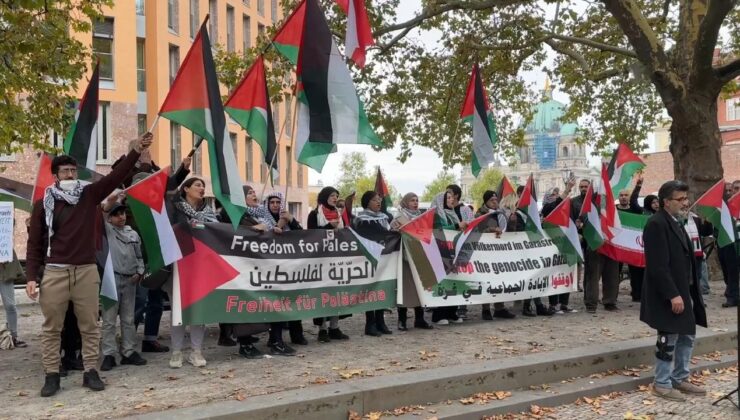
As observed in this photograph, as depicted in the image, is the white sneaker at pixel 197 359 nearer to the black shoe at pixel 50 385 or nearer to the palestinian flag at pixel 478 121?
the black shoe at pixel 50 385

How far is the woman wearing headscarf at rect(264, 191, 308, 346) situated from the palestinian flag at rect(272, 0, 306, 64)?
1.76 metres

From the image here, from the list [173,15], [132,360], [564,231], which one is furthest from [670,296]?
[173,15]

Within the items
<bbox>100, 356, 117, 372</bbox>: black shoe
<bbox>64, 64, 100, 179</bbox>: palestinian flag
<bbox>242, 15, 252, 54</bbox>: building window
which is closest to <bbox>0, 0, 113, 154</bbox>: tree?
<bbox>64, 64, 100, 179</bbox>: palestinian flag

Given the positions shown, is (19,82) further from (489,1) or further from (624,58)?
(624,58)

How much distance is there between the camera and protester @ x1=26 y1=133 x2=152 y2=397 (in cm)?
577

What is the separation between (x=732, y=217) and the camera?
10586 mm

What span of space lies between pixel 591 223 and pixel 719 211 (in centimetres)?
202

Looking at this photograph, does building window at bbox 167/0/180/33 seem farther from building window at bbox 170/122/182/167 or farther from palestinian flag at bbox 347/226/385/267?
palestinian flag at bbox 347/226/385/267

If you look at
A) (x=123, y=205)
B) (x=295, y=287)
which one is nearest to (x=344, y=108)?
(x=295, y=287)

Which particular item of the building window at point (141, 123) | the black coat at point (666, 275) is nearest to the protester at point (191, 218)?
the black coat at point (666, 275)

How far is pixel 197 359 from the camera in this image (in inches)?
267

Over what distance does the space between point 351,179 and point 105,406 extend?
7903cm

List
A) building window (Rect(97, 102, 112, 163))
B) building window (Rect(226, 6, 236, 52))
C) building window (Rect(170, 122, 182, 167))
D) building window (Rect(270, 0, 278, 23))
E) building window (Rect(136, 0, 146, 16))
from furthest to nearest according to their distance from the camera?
building window (Rect(270, 0, 278, 23)) → building window (Rect(226, 6, 236, 52)) → building window (Rect(170, 122, 182, 167)) → building window (Rect(136, 0, 146, 16)) → building window (Rect(97, 102, 112, 163))

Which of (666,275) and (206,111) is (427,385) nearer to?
(666,275)
